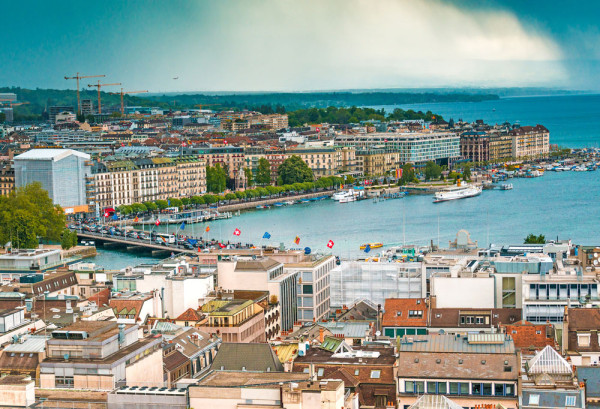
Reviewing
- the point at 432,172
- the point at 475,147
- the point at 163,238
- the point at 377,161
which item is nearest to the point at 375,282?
the point at 163,238

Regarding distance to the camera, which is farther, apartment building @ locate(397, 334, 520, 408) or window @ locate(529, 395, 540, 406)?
apartment building @ locate(397, 334, 520, 408)

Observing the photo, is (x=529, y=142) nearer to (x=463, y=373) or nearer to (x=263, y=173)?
(x=263, y=173)

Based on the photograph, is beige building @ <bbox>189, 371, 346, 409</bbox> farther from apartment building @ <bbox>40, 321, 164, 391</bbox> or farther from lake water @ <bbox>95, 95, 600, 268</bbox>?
lake water @ <bbox>95, 95, 600, 268</bbox>

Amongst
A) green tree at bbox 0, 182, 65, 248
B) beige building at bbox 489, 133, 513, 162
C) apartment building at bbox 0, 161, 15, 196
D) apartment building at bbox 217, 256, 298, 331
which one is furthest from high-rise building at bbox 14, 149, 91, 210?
beige building at bbox 489, 133, 513, 162

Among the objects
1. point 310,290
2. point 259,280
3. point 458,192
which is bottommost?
point 458,192

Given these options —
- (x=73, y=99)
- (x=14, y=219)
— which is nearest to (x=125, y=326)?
(x=14, y=219)

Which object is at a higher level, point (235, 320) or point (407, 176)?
point (235, 320)
